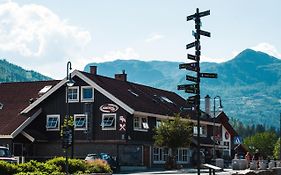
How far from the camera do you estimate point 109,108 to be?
55.2 meters

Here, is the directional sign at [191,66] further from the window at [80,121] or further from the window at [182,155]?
the window at [182,155]

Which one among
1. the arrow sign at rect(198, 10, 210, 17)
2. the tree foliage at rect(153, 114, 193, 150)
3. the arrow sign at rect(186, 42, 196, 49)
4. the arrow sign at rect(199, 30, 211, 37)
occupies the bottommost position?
the tree foliage at rect(153, 114, 193, 150)

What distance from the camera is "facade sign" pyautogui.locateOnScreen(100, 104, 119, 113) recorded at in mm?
54938

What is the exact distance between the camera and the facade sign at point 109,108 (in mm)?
54938

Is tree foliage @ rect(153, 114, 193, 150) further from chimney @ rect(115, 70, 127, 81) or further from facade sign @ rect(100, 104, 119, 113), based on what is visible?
chimney @ rect(115, 70, 127, 81)

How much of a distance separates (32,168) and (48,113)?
29918mm

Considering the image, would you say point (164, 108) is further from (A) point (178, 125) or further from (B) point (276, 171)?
(B) point (276, 171)

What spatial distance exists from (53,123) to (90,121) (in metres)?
4.45

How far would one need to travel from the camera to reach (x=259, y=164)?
47.6m

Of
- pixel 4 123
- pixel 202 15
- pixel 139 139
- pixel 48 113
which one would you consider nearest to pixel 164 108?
pixel 139 139

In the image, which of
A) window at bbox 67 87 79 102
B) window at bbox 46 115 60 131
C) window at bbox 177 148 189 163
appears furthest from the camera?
window at bbox 177 148 189 163

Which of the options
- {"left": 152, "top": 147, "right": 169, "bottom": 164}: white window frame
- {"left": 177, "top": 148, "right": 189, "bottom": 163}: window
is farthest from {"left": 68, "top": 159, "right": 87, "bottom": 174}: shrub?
{"left": 177, "top": 148, "right": 189, "bottom": 163}: window

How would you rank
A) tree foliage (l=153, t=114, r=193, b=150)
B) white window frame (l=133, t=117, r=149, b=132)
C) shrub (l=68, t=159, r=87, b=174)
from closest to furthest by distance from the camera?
shrub (l=68, t=159, r=87, b=174) → tree foliage (l=153, t=114, r=193, b=150) → white window frame (l=133, t=117, r=149, b=132)

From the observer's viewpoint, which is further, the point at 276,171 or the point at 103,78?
the point at 103,78
